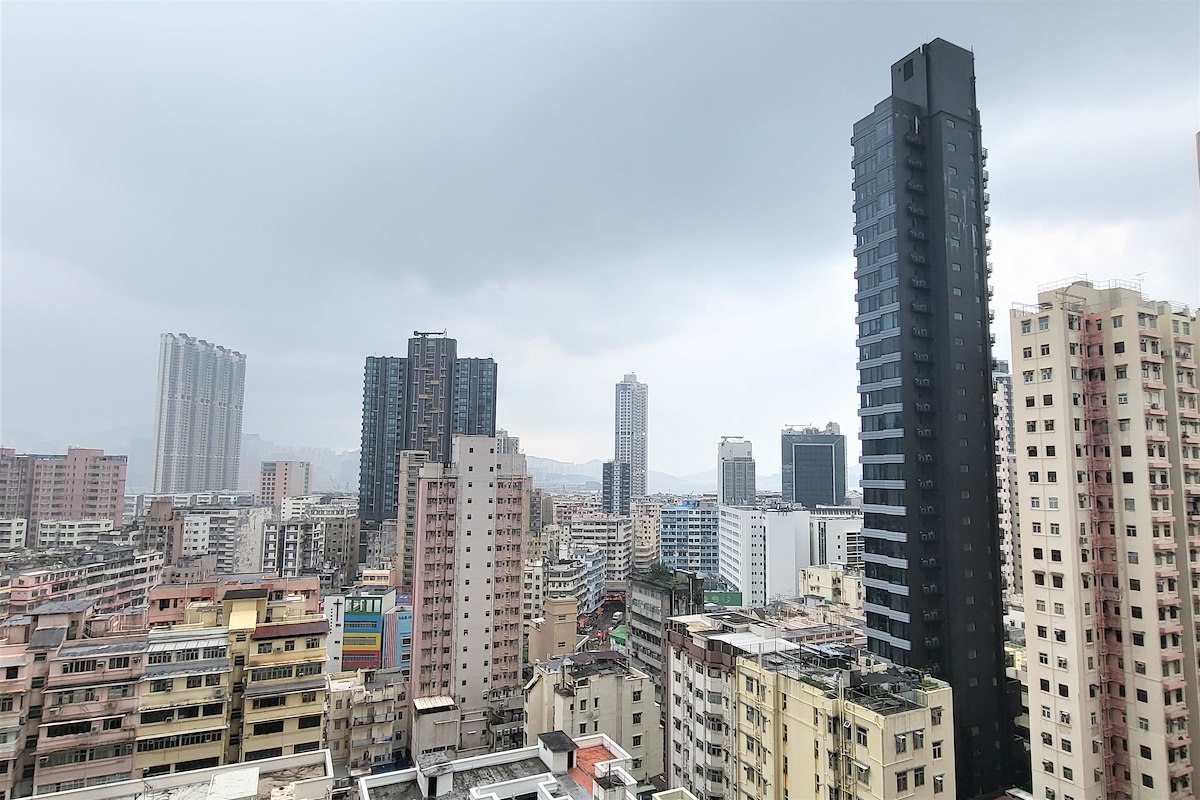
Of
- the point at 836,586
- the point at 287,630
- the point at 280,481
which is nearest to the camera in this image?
the point at 287,630

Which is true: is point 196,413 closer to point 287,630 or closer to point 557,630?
point 557,630

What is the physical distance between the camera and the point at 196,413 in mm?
142875

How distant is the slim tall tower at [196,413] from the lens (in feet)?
440

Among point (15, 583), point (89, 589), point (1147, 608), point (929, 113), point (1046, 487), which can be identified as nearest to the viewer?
point (1147, 608)

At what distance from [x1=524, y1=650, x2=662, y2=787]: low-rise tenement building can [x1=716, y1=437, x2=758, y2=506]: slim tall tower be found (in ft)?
388

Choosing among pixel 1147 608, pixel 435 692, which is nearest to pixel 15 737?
pixel 435 692

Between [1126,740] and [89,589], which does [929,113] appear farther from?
[89,589]

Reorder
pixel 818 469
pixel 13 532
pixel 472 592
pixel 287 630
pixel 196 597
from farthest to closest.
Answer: pixel 818 469
pixel 13 532
pixel 472 592
pixel 196 597
pixel 287 630

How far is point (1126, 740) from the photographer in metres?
25.6

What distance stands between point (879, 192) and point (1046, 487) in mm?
18952

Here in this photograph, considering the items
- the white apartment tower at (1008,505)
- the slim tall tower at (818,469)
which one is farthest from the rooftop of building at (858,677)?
the slim tall tower at (818,469)

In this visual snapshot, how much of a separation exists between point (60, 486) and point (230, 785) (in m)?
100

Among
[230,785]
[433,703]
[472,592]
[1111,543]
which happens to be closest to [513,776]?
[230,785]

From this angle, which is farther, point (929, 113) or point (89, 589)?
point (89, 589)
